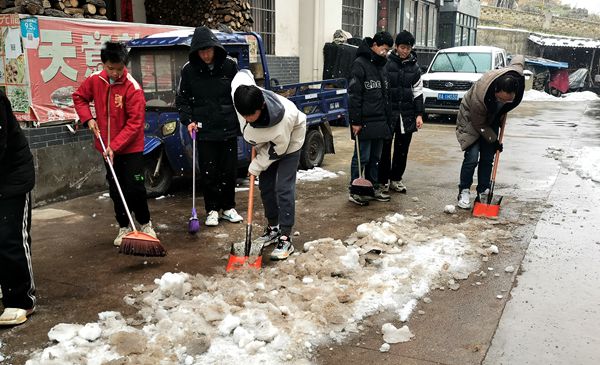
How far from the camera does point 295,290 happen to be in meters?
3.96

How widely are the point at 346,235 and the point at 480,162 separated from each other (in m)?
2.10

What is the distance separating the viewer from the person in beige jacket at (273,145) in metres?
4.19

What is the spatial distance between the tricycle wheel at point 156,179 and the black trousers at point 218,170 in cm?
128

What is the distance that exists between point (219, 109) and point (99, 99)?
1.19 m

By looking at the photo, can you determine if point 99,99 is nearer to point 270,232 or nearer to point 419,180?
point 270,232

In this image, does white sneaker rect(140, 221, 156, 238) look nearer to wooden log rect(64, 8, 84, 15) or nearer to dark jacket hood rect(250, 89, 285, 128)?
dark jacket hood rect(250, 89, 285, 128)

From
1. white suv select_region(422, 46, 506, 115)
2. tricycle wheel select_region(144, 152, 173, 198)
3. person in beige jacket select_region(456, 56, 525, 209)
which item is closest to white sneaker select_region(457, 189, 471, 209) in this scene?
person in beige jacket select_region(456, 56, 525, 209)

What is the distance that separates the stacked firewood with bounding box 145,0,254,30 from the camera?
1025 centimetres

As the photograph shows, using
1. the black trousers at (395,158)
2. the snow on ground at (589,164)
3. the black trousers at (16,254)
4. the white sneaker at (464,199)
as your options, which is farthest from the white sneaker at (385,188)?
the black trousers at (16,254)

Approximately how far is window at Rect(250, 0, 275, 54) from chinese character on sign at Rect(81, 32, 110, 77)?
636 centimetres

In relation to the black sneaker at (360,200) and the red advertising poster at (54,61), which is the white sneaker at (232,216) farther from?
the red advertising poster at (54,61)

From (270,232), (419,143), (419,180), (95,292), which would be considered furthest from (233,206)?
(419,143)

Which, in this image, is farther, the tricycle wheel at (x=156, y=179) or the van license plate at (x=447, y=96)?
the van license plate at (x=447, y=96)

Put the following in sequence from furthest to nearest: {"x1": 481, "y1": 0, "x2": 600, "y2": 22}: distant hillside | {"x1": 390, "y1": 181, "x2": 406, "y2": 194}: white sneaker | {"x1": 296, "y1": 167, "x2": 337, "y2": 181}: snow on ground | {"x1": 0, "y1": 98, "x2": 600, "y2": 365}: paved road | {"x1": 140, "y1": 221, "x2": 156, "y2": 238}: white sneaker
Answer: {"x1": 481, "y1": 0, "x2": 600, "y2": 22}: distant hillside
{"x1": 296, "y1": 167, "x2": 337, "y2": 181}: snow on ground
{"x1": 390, "y1": 181, "x2": 406, "y2": 194}: white sneaker
{"x1": 140, "y1": 221, "x2": 156, "y2": 238}: white sneaker
{"x1": 0, "y1": 98, "x2": 600, "y2": 365}: paved road
